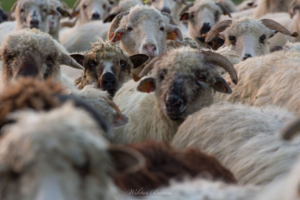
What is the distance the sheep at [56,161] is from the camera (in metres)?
2.00

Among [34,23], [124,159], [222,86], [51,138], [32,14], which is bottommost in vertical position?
[34,23]

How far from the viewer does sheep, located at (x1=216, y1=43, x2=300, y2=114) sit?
179 inches

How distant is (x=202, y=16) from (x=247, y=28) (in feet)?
8.83

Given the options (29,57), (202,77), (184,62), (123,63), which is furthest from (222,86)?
(29,57)

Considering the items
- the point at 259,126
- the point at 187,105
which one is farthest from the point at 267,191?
the point at 187,105

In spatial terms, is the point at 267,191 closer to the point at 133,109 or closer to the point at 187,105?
the point at 187,105

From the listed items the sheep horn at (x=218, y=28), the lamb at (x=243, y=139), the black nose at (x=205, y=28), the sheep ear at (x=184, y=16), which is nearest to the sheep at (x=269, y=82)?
the lamb at (x=243, y=139)

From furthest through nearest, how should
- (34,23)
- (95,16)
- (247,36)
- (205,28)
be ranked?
(95,16) → (205,28) → (34,23) → (247,36)

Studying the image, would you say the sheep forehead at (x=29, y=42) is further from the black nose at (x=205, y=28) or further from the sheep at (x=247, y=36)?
the black nose at (x=205, y=28)

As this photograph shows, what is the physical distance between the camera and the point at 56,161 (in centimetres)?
202

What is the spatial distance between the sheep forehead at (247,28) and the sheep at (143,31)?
687 mm

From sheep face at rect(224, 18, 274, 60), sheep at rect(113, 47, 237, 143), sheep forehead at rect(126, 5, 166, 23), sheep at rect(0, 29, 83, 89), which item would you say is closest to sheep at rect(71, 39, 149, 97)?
sheep at rect(0, 29, 83, 89)

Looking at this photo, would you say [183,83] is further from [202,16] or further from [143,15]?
[202,16]

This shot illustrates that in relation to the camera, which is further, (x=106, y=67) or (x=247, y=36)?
(x=247, y=36)
